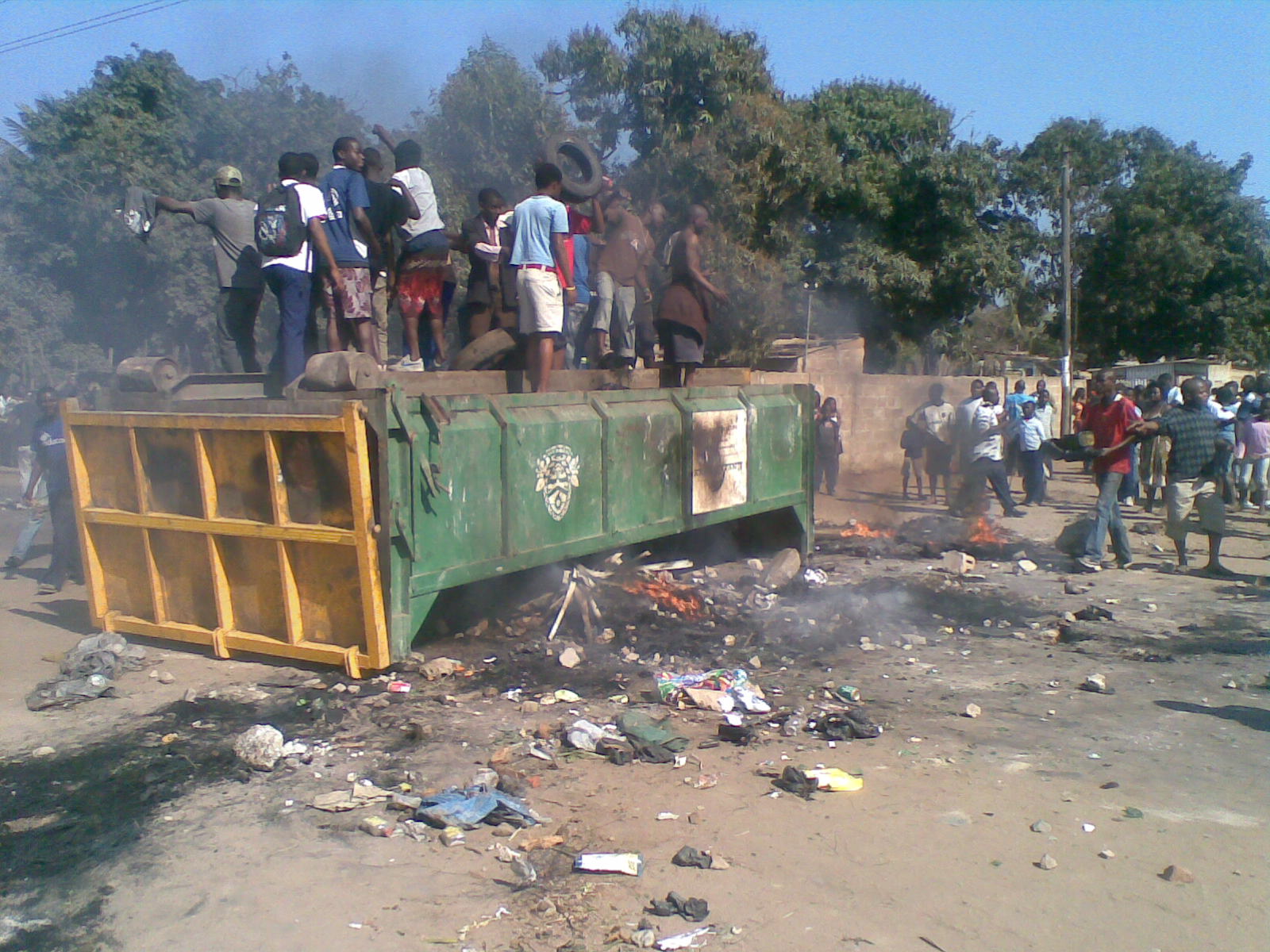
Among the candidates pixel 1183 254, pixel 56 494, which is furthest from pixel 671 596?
pixel 1183 254

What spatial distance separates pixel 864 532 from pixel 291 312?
635 cm

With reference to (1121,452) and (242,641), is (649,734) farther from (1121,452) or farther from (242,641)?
(1121,452)

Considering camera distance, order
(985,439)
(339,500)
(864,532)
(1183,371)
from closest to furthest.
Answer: (339,500) → (864,532) → (985,439) → (1183,371)

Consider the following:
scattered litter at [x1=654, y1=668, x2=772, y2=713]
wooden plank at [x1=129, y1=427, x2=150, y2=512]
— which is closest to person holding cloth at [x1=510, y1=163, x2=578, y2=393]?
scattered litter at [x1=654, y1=668, x2=772, y2=713]

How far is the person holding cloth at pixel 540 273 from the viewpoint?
6.62 meters

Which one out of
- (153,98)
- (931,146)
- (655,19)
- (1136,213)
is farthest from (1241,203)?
(153,98)

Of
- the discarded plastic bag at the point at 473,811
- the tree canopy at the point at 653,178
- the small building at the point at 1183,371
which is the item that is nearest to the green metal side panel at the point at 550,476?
the discarded plastic bag at the point at 473,811

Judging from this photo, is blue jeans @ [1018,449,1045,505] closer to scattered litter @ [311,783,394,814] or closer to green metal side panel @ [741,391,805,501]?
green metal side panel @ [741,391,805,501]

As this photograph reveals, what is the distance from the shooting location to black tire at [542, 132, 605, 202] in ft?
26.6

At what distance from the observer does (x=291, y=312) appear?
6.73 metres

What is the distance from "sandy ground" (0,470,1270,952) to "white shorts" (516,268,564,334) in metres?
1.90

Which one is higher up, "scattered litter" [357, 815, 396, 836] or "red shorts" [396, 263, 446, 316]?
"red shorts" [396, 263, 446, 316]

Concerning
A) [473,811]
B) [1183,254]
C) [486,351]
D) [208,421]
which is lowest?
[473,811]

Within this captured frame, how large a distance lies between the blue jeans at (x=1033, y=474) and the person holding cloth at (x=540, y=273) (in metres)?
8.83
